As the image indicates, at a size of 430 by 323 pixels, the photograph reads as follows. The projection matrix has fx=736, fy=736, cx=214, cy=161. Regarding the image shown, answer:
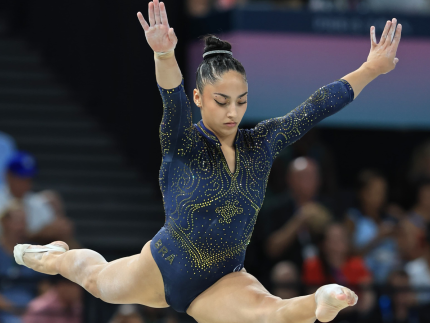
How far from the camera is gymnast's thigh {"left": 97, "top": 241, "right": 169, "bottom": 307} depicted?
12.0ft

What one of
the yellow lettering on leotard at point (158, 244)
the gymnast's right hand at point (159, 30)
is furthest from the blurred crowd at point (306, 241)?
the gymnast's right hand at point (159, 30)

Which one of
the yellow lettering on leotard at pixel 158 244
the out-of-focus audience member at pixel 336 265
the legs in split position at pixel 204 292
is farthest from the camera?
the out-of-focus audience member at pixel 336 265

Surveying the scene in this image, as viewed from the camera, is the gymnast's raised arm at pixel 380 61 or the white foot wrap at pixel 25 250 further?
the white foot wrap at pixel 25 250

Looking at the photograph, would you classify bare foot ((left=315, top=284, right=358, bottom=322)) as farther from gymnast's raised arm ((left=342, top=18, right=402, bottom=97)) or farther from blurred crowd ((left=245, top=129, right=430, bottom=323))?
blurred crowd ((left=245, top=129, right=430, bottom=323))

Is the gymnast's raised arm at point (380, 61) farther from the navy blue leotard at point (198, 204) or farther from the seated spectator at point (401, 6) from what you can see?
the seated spectator at point (401, 6)

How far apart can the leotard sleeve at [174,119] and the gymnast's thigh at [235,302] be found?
26.8 inches

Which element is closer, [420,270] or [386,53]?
[386,53]

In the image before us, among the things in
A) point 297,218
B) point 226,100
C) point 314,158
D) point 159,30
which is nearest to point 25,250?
point 226,100

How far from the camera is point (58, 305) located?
587cm

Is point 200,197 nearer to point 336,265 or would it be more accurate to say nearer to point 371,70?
point 371,70

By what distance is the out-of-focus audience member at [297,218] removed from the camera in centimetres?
643

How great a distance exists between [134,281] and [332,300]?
1.16 metres

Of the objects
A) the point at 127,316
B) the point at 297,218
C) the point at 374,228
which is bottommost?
the point at 127,316

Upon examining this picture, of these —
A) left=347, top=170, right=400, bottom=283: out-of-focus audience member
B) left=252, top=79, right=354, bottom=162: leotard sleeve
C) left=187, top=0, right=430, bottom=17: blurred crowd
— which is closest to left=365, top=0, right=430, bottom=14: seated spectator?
left=187, top=0, right=430, bottom=17: blurred crowd
